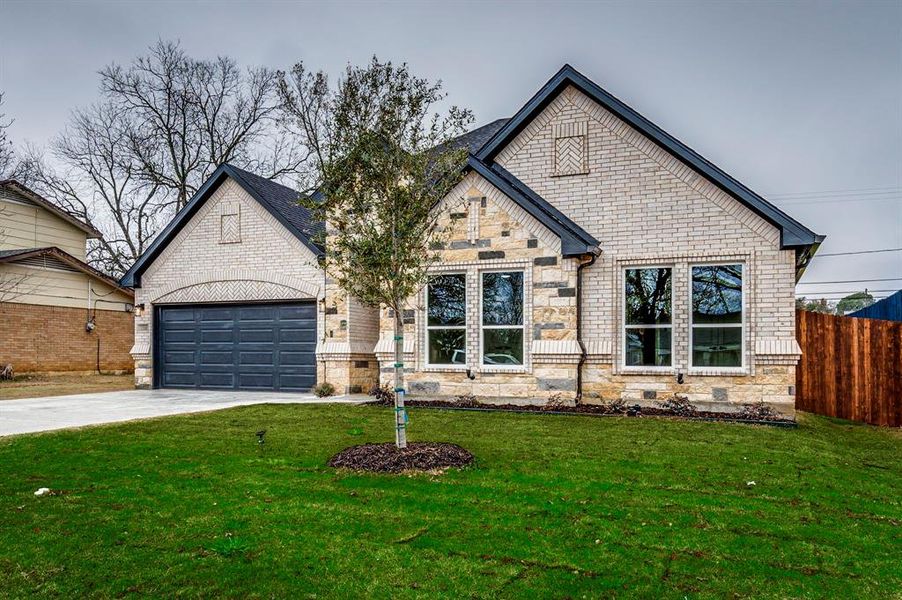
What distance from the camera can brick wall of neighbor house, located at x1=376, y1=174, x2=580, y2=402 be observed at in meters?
12.1

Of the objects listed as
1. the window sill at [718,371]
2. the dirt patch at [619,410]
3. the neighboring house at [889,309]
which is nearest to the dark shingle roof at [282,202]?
the dirt patch at [619,410]

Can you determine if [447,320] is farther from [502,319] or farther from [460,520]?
[460,520]

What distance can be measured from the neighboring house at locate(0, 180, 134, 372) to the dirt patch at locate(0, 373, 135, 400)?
37 centimetres

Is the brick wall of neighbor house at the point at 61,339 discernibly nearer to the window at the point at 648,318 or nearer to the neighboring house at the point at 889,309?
the window at the point at 648,318

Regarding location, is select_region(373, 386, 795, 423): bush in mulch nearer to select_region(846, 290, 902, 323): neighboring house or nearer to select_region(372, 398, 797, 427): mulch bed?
select_region(372, 398, 797, 427): mulch bed

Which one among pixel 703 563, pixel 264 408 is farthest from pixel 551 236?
pixel 703 563

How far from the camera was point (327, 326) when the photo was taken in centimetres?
1530

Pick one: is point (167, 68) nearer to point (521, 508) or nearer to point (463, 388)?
point (463, 388)

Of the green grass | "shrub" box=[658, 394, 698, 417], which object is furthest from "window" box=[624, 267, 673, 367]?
the green grass

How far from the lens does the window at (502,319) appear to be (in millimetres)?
12562

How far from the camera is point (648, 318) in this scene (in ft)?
40.2

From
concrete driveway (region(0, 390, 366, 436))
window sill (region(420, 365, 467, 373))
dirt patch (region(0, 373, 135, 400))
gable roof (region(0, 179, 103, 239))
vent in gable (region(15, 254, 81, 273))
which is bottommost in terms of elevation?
dirt patch (region(0, 373, 135, 400))

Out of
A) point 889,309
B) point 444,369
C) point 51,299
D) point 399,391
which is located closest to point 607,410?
point 444,369

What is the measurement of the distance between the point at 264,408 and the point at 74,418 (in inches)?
127
